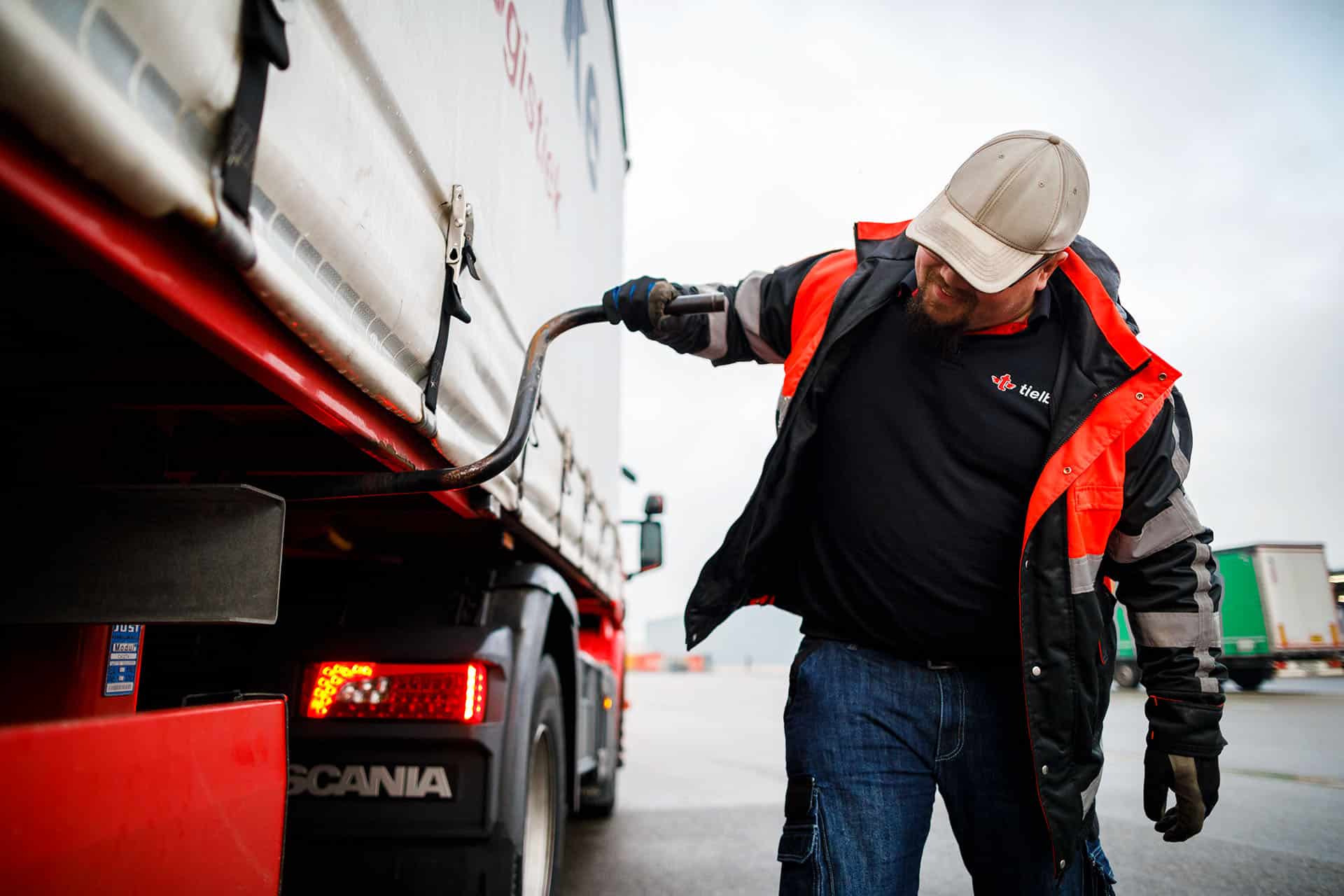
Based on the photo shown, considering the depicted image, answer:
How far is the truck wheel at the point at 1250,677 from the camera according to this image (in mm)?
18906

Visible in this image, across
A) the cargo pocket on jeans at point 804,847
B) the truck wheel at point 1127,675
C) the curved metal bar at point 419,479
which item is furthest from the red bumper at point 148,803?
the truck wheel at point 1127,675

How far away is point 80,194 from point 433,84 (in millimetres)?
986

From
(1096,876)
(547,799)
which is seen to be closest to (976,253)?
(1096,876)

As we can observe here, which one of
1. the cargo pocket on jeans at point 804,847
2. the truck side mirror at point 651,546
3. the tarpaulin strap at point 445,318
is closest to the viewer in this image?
the tarpaulin strap at point 445,318

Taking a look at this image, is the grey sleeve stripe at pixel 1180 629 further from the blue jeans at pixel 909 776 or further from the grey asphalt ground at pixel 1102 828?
the grey asphalt ground at pixel 1102 828

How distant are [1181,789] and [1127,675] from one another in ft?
62.3

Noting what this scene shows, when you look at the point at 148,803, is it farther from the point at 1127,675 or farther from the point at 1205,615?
the point at 1127,675

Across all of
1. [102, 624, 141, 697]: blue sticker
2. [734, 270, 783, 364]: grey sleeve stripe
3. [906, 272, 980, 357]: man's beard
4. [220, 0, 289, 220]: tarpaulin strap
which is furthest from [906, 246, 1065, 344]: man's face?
[102, 624, 141, 697]: blue sticker

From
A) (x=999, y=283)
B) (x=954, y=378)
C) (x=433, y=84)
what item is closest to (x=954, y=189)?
(x=999, y=283)

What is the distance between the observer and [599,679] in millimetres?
4449

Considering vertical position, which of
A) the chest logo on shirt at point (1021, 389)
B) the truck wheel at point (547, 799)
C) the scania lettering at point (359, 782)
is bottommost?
the truck wheel at point (547, 799)

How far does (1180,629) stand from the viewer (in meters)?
2.01

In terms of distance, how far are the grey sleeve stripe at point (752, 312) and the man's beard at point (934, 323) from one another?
1.24ft

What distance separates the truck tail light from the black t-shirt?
3.00ft
